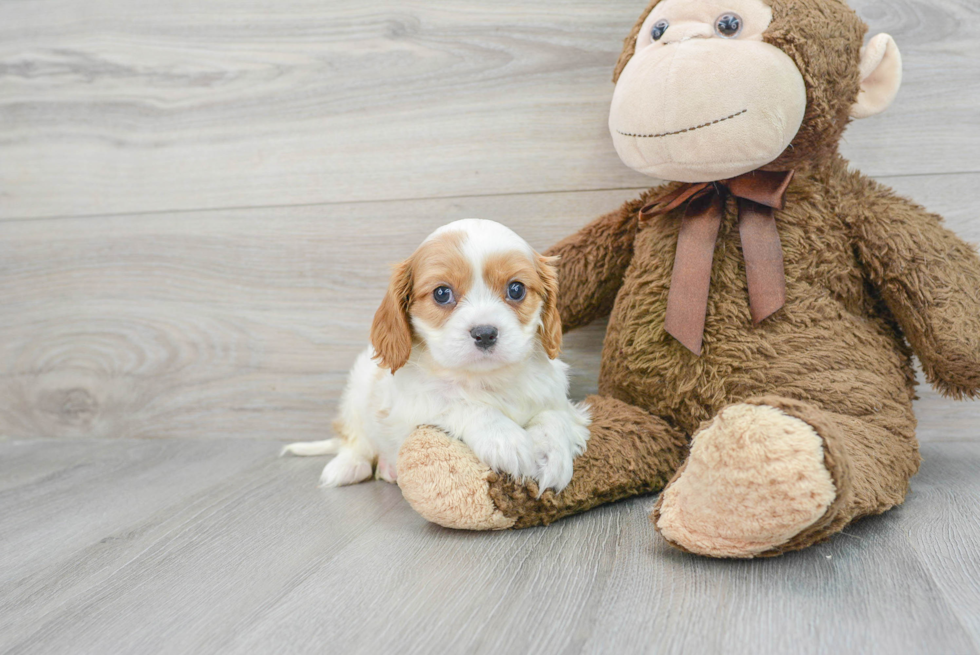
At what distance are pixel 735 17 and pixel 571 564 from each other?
2.88ft

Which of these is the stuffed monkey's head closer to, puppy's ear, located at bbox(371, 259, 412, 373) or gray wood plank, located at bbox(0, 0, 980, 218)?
gray wood plank, located at bbox(0, 0, 980, 218)

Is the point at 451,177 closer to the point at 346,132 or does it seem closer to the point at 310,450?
the point at 346,132

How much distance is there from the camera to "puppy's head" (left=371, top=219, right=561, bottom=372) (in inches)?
41.9

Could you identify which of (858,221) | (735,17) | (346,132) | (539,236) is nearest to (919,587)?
(858,221)

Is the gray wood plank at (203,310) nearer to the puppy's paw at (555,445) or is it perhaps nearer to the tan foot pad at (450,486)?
the puppy's paw at (555,445)

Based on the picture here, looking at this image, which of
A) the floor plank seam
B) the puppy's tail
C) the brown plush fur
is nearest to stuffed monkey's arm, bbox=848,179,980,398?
the brown plush fur

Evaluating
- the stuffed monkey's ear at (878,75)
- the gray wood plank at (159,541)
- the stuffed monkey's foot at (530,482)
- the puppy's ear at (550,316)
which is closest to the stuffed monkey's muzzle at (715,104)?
the stuffed monkey's ear at (878,75)

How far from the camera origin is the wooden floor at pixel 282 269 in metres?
0.94

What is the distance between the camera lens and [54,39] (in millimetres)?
1723

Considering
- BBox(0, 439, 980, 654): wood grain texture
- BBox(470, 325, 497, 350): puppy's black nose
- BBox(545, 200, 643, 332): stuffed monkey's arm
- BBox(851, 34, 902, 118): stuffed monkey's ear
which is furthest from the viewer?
BBox(545, 200, 643, 332): stuffed monkey's arm

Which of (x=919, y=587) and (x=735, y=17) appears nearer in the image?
(x=919, y=587)

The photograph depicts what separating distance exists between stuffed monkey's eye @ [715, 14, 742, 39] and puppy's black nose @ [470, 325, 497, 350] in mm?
602

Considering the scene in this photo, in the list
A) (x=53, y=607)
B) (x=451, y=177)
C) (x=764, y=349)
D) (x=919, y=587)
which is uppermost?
(x=451, y=177)

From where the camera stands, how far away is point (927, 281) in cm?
115
